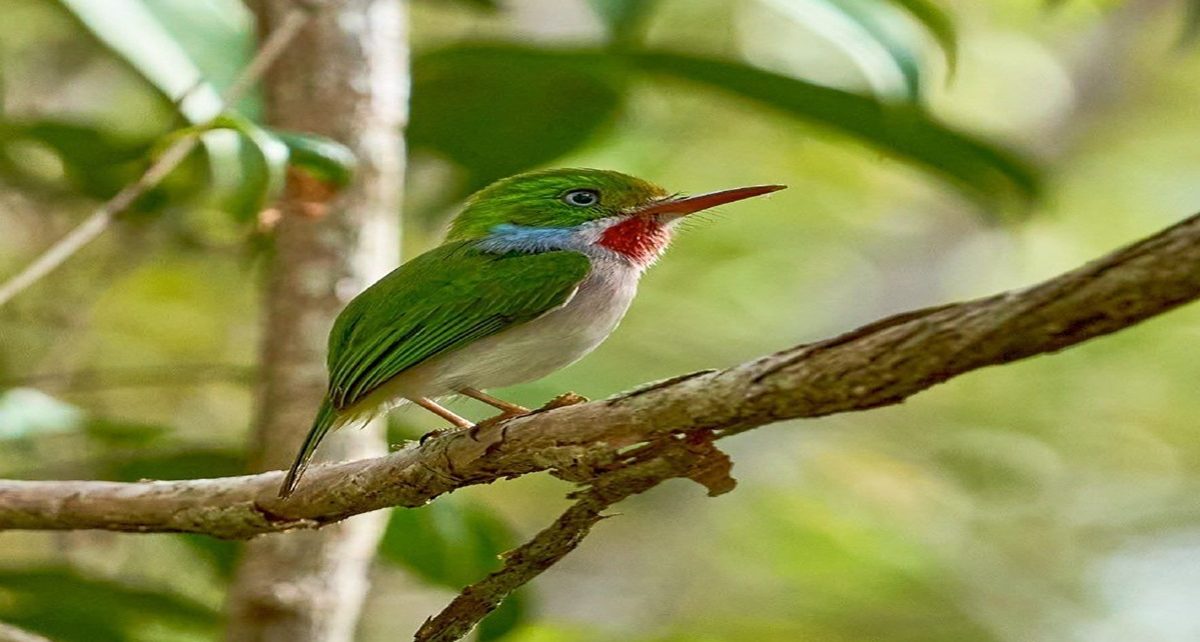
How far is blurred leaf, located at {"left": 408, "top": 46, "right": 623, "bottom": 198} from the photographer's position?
4.67 metres

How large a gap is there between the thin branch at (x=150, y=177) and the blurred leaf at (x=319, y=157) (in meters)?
0.19

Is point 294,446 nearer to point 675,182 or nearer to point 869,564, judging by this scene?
point 869,564

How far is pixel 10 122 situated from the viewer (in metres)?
4.54

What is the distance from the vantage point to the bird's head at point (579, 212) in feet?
10.9

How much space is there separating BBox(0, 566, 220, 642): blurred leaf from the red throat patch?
65.7 inches

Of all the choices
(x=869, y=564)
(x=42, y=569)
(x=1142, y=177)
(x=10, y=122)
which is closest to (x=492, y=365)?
(x=42, y=569)

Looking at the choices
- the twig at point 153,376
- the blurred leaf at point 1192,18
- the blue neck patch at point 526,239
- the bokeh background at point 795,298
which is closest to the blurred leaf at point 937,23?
the bokeh background at point 795,298

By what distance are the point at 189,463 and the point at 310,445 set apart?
1.44 metres

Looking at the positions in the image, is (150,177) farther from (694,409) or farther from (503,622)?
(694,409)

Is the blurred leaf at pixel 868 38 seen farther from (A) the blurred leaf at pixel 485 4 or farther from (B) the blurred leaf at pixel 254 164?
(B) the blurred leaf at pixel 254 164

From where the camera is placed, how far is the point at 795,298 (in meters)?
8.95

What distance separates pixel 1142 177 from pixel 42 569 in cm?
794

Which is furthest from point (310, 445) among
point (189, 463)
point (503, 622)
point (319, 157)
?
point (189, 463)

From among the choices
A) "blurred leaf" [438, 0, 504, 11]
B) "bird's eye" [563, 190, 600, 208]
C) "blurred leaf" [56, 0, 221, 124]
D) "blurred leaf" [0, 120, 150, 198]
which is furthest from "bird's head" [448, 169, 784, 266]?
"blurred leaf" [438, 0, 504, 11]
